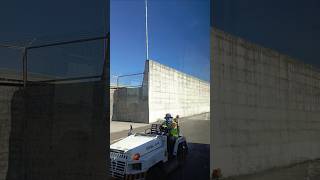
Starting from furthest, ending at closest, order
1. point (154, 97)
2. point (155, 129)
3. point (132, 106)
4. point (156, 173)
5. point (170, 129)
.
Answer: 1. point (170, 129)
2. point (156, 173)
3. point (155, 129)
4. point (154, 97)
5. point (132, 106)

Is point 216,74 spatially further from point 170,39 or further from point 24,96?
point 24,96

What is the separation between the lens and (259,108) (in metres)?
9.85

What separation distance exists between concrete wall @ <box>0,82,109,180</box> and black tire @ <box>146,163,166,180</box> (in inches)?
20.7

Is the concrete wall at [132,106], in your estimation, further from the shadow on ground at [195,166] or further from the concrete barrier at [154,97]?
the shadow on ground at [195,166]

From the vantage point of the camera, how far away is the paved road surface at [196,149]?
15.2 feet

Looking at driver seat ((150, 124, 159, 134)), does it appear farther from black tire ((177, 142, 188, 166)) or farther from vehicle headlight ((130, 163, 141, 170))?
black tire ((177, 142, 188, 166))

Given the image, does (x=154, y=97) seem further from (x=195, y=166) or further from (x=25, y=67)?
(x=195, y=166)

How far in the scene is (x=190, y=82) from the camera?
4.63m

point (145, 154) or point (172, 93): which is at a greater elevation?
point (172, 93)

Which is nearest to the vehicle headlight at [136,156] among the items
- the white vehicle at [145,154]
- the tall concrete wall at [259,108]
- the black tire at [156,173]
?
the white vehicle at [145,154]

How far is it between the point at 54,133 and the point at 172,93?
124 cm

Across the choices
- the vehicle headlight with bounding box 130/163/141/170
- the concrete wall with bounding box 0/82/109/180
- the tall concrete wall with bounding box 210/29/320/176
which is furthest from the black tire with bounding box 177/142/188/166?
the concrete wall with bounding box 0/82/109/180

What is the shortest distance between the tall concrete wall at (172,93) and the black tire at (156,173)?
0.65 m

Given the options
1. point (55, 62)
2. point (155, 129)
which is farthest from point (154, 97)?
point (55, 62)
